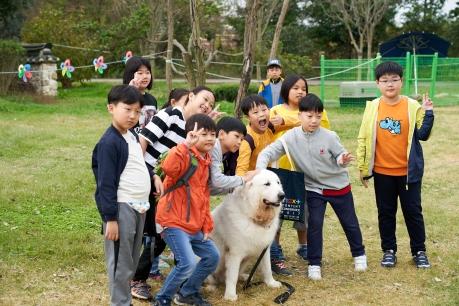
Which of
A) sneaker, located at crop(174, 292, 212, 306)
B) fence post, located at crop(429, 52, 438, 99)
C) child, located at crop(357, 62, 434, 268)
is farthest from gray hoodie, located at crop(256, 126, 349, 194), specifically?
fence post, located at crop(429, 52, 438, 99)

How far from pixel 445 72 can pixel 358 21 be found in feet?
46.3

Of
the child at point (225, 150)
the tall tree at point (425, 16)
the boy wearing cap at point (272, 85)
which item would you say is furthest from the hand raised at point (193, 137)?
the tall tree at point (425, 16)

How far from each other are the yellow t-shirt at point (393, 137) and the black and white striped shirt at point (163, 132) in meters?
1.70

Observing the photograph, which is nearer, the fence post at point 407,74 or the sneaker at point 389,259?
the sneaker at point 389,259

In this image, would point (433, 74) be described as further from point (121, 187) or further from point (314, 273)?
point (121, 187)

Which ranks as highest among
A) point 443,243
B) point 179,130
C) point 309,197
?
point 179,130

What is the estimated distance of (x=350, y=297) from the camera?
14.0 ft

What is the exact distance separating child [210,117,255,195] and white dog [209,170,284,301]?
123 mm

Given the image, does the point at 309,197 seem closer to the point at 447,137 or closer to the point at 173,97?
the point at 173,97

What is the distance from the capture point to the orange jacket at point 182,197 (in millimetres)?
3670

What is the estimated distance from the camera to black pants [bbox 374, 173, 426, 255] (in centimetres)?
479

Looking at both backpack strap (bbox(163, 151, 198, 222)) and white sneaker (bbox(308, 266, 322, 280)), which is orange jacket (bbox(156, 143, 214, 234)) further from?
white sneaker (bbox(308, 266, 322, 280))

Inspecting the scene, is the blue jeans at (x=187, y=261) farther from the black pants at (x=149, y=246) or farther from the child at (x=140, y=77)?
the child at (x=140, y=77)

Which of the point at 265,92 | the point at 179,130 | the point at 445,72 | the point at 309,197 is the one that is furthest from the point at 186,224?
the point at 445,72
